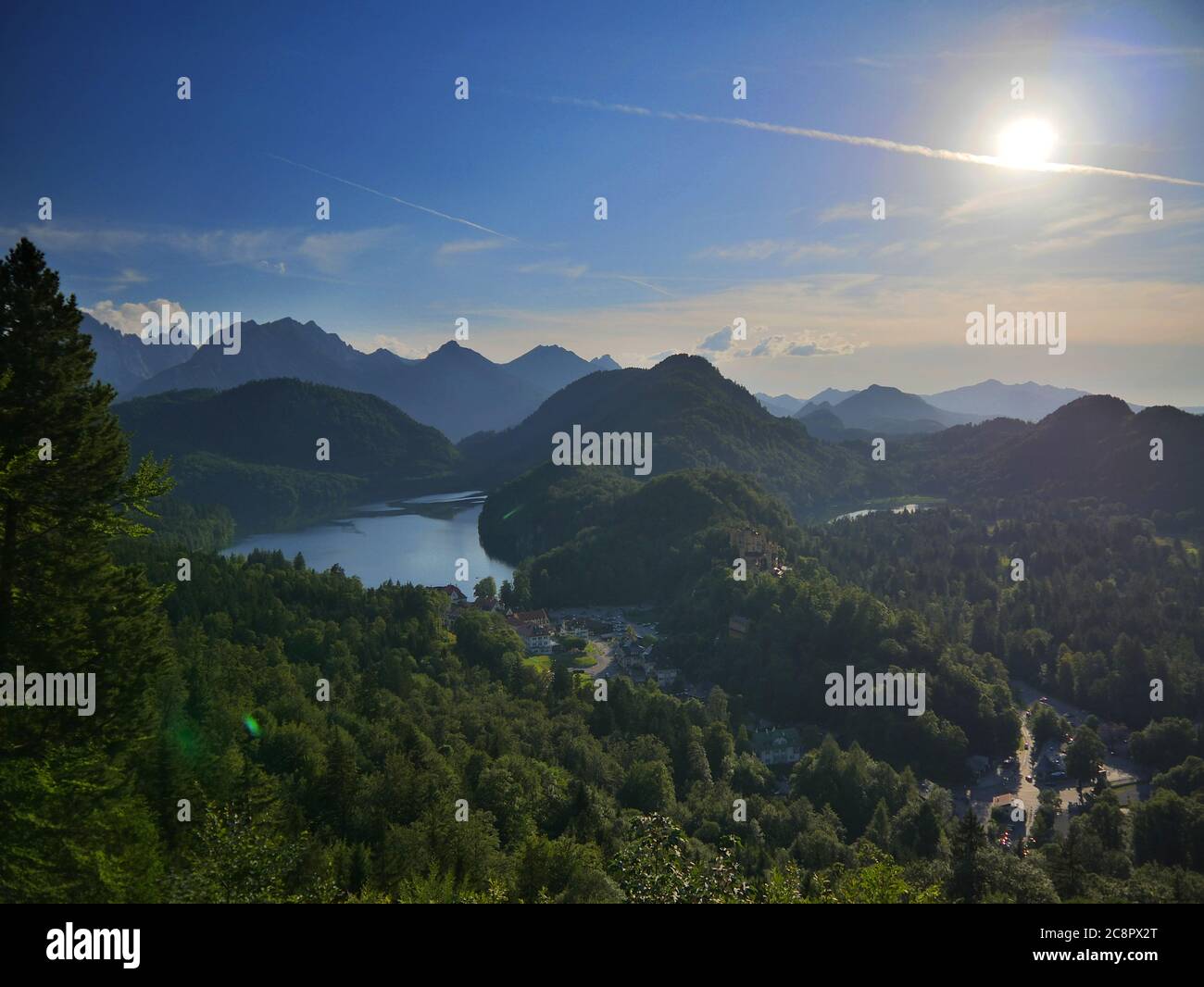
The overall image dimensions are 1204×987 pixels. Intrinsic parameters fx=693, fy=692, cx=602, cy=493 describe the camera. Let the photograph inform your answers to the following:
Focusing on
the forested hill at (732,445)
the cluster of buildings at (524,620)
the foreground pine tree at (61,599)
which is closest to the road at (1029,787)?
the cluster of buildings at (524,620)

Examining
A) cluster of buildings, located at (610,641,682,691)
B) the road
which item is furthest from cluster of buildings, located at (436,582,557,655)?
the road

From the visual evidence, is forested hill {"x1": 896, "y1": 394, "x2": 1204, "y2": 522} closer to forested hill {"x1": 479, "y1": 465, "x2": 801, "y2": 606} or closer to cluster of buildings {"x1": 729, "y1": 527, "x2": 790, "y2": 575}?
→ forested hill {"x1": 479, "y1": 465, "x2": 801, "y2": 606}

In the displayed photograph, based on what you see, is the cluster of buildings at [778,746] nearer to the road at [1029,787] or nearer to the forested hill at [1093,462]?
the road at [1029,787]

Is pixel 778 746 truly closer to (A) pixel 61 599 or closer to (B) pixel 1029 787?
(B) pixel 1029 787
